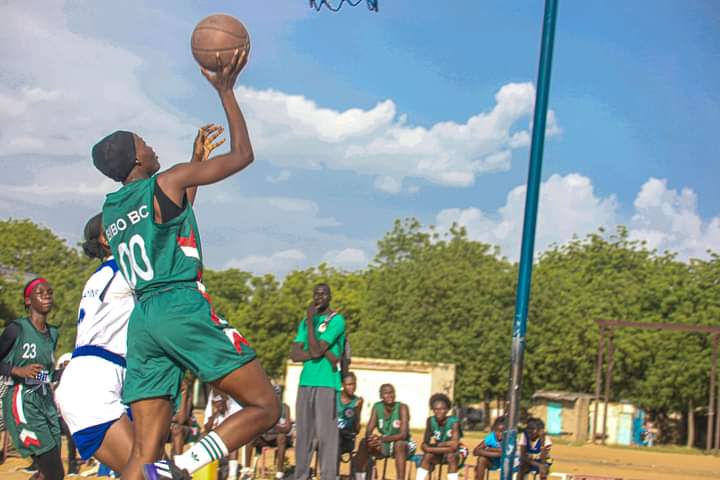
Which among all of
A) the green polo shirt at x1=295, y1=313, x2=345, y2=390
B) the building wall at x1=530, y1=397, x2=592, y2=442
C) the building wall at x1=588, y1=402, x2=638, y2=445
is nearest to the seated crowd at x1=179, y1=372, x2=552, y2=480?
the green polo shirt at x1=295, y1=313, x2=345, y2=390

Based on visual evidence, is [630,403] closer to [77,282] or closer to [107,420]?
[77,282]

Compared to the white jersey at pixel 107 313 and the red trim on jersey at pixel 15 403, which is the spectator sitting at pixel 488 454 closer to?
the red trim on jersey at pixel 15 403

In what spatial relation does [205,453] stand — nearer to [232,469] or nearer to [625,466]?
[232,469]

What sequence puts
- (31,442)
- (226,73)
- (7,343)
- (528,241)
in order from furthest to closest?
(7,343)
(31,442)
(528,241)
(226,73)

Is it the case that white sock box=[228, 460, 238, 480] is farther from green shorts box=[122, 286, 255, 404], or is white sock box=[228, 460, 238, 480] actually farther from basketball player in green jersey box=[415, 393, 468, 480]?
green shorts box=[122, 286, 255, 404]

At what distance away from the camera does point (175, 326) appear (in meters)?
4.59

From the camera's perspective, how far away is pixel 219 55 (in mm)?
4949

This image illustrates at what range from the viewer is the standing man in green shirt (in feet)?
34.2

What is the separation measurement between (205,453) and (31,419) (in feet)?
13.6

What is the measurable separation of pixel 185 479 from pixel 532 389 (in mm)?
46182

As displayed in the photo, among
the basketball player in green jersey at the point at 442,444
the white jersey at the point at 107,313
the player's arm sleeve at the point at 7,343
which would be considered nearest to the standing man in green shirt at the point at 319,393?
the basketball player in green jersey at the point at 442,444

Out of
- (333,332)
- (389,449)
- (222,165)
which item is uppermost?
(222,165)

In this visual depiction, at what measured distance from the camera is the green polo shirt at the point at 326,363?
10.6m

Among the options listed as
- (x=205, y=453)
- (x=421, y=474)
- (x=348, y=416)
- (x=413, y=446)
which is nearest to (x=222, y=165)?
(x=205, y=453)
